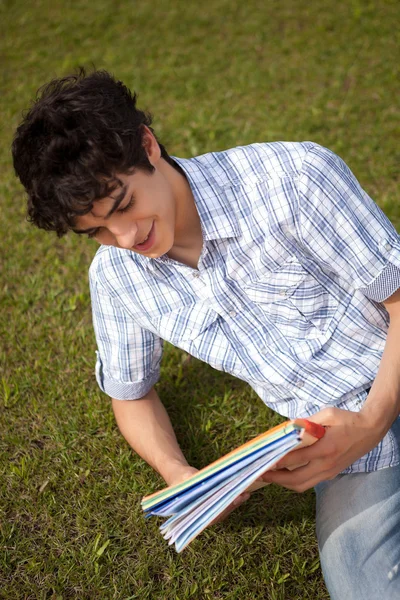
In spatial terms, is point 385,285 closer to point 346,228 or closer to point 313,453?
point 346,228

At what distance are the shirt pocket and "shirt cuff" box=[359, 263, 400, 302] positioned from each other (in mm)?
163

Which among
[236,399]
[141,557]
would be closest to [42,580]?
[141,557]

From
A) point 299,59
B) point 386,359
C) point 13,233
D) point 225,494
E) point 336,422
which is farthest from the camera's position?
point 299,59

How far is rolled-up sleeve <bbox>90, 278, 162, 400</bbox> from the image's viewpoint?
223 cm

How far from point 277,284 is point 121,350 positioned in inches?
23.5

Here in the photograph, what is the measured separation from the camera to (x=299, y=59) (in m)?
5.09

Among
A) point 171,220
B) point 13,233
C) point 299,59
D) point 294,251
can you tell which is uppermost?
point 171,220

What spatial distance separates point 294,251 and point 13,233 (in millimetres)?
2361

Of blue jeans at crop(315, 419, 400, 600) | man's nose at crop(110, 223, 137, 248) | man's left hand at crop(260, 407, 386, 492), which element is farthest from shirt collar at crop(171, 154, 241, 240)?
blue jeans at crop(315, 419, 400, 600)

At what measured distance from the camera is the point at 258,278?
205cm

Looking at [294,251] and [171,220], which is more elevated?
[171,220]

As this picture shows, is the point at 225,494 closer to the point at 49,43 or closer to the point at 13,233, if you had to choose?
the point at 13,233

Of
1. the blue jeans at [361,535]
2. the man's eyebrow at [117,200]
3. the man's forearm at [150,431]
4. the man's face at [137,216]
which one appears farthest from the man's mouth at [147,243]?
the blue jeans at [361,535]

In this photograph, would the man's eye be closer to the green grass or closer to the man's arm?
the man's arm
